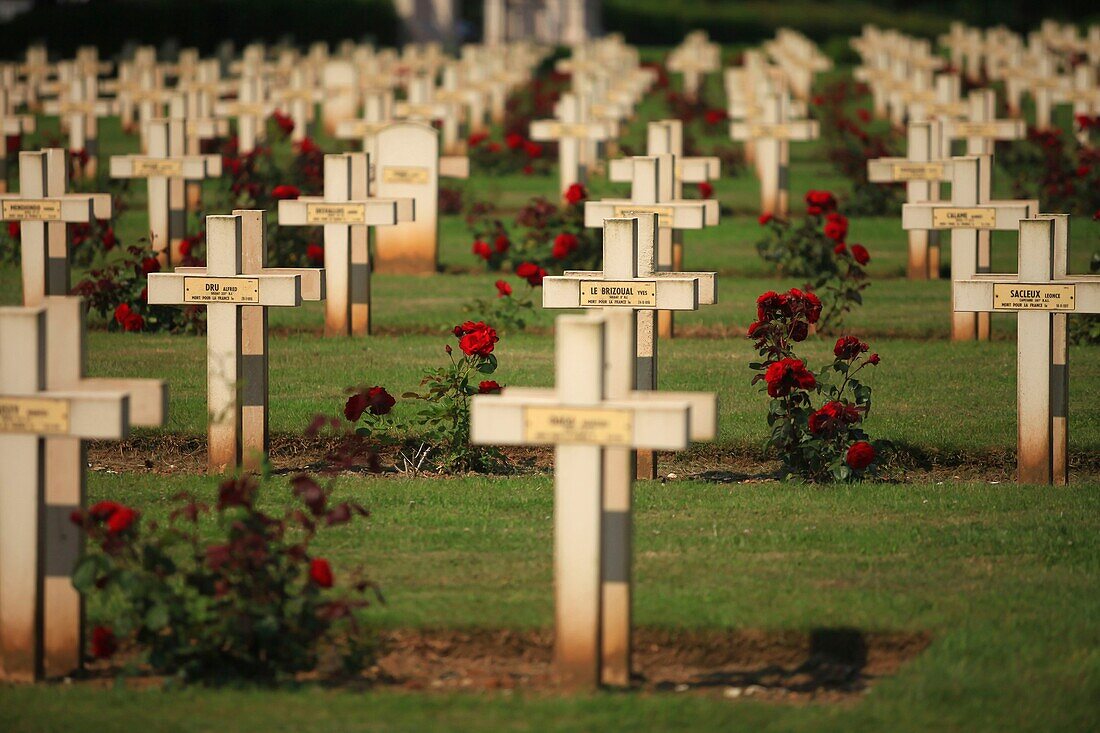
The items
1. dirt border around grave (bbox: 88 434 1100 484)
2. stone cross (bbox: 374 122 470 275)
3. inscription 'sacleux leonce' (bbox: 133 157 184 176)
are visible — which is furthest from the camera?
stone cross (bbox: 374 122 470 275)

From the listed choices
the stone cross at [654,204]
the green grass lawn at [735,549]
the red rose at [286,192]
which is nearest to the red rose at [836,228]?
the green grass lawn at [735,549]

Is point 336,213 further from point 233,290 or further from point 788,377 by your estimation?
point 788,377

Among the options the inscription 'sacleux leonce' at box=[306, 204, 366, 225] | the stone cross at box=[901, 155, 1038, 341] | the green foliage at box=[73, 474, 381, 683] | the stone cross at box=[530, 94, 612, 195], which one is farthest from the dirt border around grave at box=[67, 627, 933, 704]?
the stone cross at box=[530, 94, 612, 195]

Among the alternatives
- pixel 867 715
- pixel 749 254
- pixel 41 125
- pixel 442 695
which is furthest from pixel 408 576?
pixel 41 125

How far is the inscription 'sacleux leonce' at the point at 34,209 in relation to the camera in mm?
11969

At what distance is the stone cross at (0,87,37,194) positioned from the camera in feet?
63.9

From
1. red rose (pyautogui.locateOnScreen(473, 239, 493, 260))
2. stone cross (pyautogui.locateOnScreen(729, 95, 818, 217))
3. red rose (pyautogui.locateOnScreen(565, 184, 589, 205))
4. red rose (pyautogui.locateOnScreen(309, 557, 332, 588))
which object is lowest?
red rose (pyautogui.locateOnScreen(309, 557, 332, 588))

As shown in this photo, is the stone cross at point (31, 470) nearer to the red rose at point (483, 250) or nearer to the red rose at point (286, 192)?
the red rose at point (286, 192)

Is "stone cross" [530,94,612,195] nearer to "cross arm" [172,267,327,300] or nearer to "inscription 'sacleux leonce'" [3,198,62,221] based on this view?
"inscription 'sacleux leonce'" [3,198,62,221]

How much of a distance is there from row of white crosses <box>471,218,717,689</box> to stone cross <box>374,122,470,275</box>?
986 centimetres

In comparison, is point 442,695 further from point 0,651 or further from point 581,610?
point 0,651

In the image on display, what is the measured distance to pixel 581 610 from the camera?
5973 mm

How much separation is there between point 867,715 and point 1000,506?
9.42 feet

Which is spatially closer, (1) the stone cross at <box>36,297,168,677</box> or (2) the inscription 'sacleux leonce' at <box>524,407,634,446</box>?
(2) the inscription 'sacleux leonce' at <box>524,407,634,446</box>
